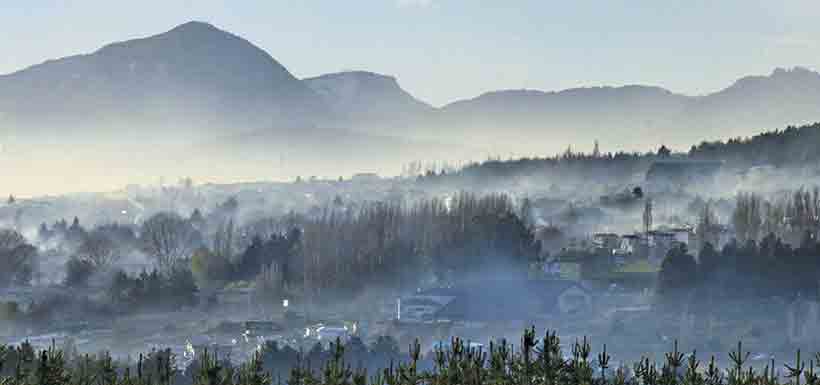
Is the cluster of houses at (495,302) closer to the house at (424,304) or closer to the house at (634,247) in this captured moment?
the house at (424,304)

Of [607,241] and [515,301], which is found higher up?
[607,241]

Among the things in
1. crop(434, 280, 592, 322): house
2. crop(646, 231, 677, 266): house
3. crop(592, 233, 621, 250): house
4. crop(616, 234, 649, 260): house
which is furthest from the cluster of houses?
crop(592, 233, 621, 250): house

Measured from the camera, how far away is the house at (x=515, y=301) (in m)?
123

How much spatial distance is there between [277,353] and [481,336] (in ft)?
89.3

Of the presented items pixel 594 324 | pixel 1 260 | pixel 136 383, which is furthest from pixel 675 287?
pixel 1 260

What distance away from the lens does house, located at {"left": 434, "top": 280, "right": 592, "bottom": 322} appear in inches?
4852

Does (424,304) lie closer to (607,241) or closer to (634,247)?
(634,247)

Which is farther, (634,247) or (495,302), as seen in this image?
(634,247)

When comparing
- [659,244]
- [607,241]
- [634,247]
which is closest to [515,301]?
[634,247]

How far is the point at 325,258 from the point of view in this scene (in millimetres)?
151750

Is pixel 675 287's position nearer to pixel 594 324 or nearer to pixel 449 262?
pixel 594 324

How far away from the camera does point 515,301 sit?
128 m

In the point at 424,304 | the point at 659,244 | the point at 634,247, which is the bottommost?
the point at 424,304

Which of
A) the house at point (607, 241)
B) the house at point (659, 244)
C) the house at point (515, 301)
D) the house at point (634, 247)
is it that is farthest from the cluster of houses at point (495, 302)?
the house at point (607, 241)
